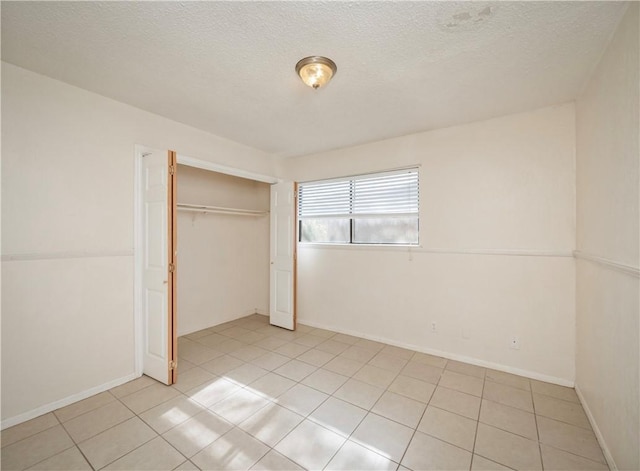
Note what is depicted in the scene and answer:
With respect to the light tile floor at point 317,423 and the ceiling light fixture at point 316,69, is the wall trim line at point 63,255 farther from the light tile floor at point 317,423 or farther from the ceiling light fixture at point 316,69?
the ceiling light fixture at point 316,69

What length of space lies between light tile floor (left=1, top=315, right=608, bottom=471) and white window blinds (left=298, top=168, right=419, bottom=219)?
1828 millimetres

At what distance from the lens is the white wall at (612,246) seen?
56.8 inches

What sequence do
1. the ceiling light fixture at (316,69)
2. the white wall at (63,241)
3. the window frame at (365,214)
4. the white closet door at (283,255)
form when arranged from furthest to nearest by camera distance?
the white closet door at (283,255), the window frame at (365,214), the white wall at (63,241), the ceiling light fixture at (316,69)

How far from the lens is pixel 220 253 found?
4254mm

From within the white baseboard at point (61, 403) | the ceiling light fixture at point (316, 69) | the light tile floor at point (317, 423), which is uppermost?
the ceiling light fixture at point (316, 69)

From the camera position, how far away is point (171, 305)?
2.58 meters

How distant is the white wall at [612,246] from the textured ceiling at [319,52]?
26cm

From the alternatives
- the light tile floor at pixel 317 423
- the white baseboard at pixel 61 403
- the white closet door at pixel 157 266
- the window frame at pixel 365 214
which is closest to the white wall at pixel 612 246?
the light tile floor at pixel 317 423

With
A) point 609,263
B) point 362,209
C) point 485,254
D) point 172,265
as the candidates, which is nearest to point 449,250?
point 485,254

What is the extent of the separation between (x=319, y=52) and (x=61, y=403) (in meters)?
3.30

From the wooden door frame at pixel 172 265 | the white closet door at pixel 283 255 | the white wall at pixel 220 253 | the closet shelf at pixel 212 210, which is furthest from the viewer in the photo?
the white closet door at pixel 283 255

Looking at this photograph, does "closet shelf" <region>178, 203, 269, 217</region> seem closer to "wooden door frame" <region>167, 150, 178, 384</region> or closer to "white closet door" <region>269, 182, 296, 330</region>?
"white closet door" <region>269, 182, 296, 330</region>

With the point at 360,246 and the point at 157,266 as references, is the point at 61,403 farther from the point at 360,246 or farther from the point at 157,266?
the point at 360,246

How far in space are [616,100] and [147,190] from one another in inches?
144
